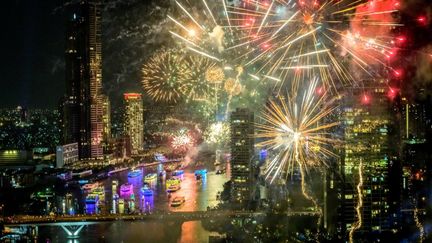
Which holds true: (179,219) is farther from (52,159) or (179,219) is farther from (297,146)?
(52,159)

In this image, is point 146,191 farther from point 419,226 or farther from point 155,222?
point 419,226

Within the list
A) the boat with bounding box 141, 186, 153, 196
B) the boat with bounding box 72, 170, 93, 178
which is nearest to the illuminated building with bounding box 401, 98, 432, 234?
the boat with bounding box 141, 186, 153, 196

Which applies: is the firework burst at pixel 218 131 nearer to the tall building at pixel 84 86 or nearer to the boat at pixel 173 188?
the boat at pixel 173 188

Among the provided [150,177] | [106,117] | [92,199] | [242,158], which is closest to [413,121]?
[242,158]

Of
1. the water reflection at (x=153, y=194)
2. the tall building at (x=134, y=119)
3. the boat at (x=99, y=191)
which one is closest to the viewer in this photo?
the water reflection at (x=153, y=194)

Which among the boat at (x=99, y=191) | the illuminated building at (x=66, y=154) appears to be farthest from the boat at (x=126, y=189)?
the illuminated building at (x=66, y=154)

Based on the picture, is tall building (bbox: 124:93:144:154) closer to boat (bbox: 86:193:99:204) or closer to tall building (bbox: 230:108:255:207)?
boat (bbox: 86:193:99:204)

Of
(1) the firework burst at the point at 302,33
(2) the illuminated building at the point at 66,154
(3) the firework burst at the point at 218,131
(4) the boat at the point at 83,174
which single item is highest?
(1) the firework burst at the point at 302,33
